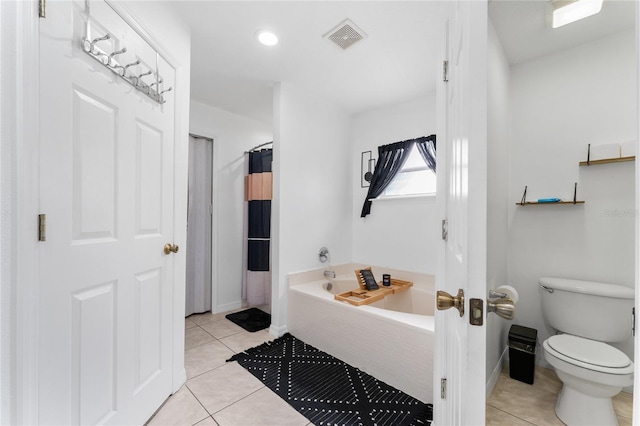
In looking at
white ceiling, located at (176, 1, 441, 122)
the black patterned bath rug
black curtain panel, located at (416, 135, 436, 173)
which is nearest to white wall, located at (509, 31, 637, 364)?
black curtain panel, located at (416, 135, 436, 173)

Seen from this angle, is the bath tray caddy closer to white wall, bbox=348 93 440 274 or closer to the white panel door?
white wall, bbox=348 93 440 274

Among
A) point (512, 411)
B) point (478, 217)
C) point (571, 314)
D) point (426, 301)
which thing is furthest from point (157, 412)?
point (571, 314)

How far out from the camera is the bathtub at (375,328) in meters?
1.61

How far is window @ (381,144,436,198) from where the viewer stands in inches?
107

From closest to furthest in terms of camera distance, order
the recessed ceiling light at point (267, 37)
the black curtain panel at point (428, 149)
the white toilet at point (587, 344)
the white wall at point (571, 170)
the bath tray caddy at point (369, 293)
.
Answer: the white toilet at point (587, 344), the white wall at point (571, 170), the recessed ceiling light at point (267, 37), the bath tray caddy at point (369, 293), the black curtain panel at point (428, 149)

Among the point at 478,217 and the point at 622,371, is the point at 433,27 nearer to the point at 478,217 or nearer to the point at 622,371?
the point at 478,217

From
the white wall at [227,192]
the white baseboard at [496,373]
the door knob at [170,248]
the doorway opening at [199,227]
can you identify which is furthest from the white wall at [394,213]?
the door knob at [170,248]

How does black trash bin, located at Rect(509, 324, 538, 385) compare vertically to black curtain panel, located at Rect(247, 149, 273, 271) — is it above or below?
below

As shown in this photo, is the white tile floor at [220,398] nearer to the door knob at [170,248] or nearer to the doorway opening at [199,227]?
the doorway opening at [199,227]

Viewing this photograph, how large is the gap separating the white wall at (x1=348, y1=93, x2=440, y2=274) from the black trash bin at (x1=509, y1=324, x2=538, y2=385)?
874 mm

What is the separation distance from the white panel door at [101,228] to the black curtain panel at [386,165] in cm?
212

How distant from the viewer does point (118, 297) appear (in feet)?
3.90

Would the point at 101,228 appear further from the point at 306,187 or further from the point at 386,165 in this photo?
the point at 386,165

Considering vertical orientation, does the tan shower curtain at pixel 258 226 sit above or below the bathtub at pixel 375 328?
above
